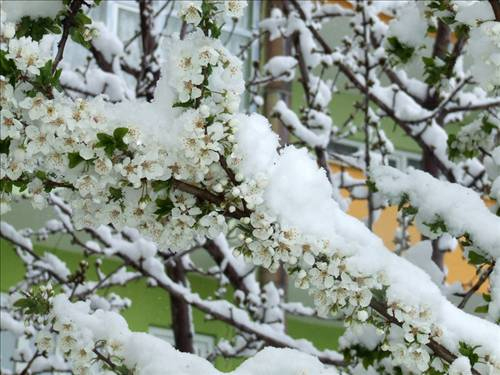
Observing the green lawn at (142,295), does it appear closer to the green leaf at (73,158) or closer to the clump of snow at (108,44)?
the clump of snow at (108,44)

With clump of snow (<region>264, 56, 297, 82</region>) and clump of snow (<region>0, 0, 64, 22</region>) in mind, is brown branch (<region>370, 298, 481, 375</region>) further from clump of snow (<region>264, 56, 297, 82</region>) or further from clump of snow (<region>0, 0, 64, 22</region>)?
clump of snow (<region>264, 56, 297, 82</region>)

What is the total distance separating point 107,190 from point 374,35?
4.59 m

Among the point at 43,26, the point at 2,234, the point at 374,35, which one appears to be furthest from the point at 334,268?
the point at 374,35

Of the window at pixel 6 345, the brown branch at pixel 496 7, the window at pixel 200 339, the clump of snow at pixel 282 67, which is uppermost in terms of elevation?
the brown branch at pixel 496 7

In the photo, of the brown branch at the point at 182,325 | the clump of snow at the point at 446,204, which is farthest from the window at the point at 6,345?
the clump of snow at the point at 446,204

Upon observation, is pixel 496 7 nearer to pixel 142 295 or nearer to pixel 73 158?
pixel 73 158

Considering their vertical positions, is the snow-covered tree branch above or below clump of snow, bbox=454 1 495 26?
below

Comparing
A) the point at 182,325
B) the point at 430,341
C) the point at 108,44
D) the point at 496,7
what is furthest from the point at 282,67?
the point at 430,341

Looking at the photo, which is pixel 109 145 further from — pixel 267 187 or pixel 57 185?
pixel 267 187

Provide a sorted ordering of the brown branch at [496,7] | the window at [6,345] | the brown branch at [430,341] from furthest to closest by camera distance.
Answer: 1. the window at [6,345]
2. the brown branch at [496,7]
3. the brown branch at [430,341]

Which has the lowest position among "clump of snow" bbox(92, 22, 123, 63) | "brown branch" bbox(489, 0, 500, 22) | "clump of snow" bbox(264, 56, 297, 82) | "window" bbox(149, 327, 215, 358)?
"window" bbox(149, 327, 215, 358)

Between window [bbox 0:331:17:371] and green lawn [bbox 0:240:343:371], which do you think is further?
green lawn [bbox 0:240:343:371]

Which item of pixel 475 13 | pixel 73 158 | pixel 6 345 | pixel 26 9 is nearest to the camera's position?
pixel 73 158

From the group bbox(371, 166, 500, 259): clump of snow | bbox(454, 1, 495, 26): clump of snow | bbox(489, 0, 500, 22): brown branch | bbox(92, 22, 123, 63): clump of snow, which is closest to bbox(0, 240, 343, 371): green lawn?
bbox(92, 22, 123, 63): clump of snow
